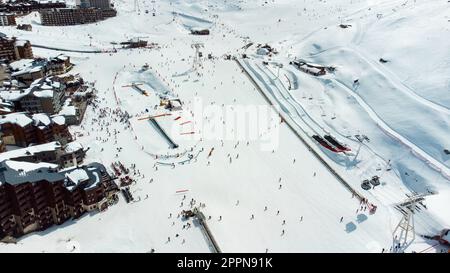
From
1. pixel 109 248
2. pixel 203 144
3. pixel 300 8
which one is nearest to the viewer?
pixel 109 248

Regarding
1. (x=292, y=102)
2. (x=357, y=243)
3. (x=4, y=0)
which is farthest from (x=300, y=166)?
(x=4, y=0)

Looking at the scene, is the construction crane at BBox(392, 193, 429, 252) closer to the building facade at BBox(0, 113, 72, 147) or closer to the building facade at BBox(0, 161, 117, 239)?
the building facade at BBox(0, 161, 117, 239)

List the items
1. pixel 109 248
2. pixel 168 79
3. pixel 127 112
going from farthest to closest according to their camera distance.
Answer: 1. pixel 168 79
2. pixel 127 112
3. pixel 109 248

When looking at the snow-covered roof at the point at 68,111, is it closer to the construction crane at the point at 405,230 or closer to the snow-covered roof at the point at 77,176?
the snow-covered roof at the point at 77,176

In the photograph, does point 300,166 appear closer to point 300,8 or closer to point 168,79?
point 168,79

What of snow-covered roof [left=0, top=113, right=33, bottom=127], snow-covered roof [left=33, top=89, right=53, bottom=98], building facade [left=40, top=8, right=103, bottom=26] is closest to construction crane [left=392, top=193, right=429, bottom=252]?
snow-covered roof [left=0, top=113, right=33, bottom=127]

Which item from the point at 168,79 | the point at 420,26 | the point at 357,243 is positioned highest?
the point at 420,26

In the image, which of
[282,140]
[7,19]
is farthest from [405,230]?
[7,19]
